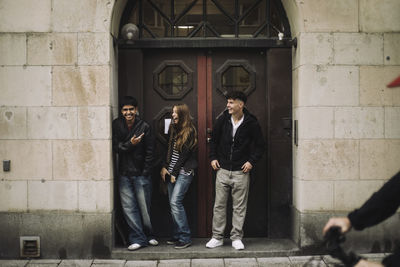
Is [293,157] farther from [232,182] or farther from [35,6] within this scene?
[35,6]

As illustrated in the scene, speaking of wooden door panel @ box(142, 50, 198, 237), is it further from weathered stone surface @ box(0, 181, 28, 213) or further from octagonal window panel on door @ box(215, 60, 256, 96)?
weathered stone surface @ box(0, 181, 28, 213)

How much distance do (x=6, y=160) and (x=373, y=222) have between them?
5.28m

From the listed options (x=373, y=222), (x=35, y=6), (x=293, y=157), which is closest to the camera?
(x=373, y=222)

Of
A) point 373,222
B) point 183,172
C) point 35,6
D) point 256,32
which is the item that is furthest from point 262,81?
point 373,222

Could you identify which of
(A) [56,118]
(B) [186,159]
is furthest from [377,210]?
(A) [56,118]

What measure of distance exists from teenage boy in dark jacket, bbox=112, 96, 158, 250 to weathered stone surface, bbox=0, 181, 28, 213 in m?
1.32

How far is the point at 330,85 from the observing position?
6.75 metres

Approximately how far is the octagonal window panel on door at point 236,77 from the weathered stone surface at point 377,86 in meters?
1.59

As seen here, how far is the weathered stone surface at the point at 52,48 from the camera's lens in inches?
263

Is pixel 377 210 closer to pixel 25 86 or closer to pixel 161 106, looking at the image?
pixel 161 106

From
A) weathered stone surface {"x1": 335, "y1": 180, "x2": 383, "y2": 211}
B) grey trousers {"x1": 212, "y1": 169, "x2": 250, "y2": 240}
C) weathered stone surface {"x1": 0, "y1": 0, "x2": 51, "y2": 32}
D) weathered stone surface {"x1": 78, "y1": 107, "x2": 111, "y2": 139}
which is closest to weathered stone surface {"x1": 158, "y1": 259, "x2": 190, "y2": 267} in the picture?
grey trousers {"x1": 212, "y1": 169, "x2": 250, "y2": 240}

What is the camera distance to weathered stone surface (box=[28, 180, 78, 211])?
6.70 m

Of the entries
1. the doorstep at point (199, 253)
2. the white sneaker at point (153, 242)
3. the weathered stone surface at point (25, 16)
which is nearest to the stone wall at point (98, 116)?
the weathered stone surface at point (25, 16)

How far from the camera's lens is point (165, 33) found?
733 centimetres
